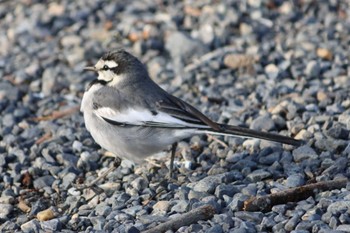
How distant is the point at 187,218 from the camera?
20.5 feet

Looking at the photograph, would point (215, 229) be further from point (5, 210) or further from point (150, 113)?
point (5, 210)

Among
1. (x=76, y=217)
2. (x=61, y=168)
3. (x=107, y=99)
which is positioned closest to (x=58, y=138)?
(x=61, y=168)

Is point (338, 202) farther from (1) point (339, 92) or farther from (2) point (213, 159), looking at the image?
(1) point (339, 92)

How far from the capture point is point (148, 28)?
11.2 metres

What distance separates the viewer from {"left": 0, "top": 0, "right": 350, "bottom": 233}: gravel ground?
6766mm

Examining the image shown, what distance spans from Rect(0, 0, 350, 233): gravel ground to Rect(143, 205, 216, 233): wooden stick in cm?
8

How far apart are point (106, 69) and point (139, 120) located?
0.79 meters

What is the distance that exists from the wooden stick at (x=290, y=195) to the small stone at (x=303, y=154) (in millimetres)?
775

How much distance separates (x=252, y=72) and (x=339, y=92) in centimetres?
140

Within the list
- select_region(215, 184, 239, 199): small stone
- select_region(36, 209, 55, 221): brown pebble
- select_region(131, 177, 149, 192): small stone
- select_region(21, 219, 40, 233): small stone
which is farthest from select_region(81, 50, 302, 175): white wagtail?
select_region(21, 219, 40, 233): small stone

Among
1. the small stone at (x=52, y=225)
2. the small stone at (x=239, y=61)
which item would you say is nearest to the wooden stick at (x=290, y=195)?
the small stone at (x=52, y=225)

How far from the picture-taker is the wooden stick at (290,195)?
642 centimetres

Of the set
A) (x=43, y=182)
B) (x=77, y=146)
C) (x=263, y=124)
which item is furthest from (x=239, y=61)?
(x=43, y=182)

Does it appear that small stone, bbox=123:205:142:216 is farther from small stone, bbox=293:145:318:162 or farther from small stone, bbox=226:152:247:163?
small stone, bbox=293:145:318:162
